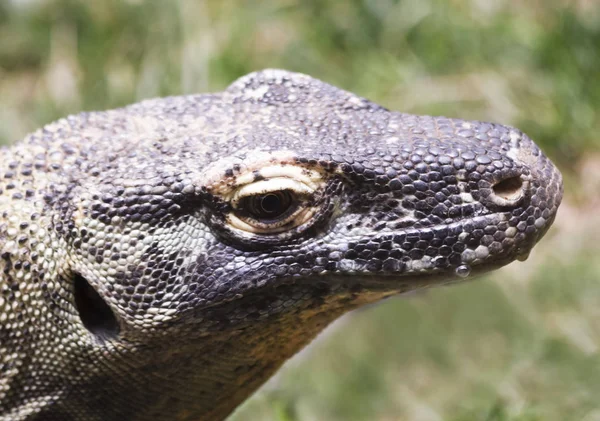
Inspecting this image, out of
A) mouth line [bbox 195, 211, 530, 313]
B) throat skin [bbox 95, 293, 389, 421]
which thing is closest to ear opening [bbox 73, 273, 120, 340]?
throat skin [bbox 95, 293, 389, 421]

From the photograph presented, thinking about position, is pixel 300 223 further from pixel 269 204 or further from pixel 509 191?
pixel 509 191

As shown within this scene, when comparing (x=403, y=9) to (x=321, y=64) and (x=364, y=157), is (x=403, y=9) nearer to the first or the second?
(x=321, y=64)

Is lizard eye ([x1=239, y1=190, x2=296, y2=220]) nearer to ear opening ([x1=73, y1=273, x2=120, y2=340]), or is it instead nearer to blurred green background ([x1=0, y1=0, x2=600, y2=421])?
ear opening ([x1=73, y1=273, x2=120, y2=340])

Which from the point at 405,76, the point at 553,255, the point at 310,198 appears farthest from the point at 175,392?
the point at 405,76

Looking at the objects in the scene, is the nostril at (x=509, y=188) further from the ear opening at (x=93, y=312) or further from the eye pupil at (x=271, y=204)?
the ear opening at (x=93, y=312)

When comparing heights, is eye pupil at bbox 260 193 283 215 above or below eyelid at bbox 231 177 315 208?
below

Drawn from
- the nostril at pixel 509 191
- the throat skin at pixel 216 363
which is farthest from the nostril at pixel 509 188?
the throat skin at pixel 216 363
